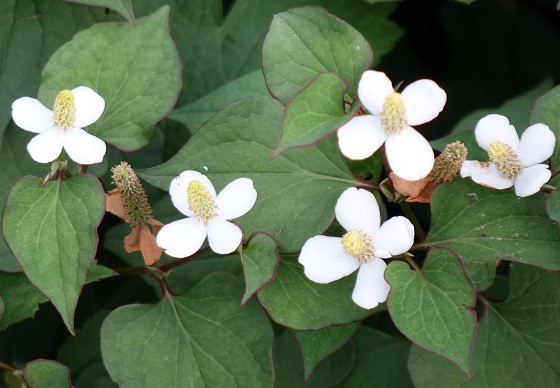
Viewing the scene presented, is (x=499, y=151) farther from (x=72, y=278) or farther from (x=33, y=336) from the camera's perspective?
(x=33, y=336)

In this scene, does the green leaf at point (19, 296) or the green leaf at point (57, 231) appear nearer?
the green leaf at point (57, 231)

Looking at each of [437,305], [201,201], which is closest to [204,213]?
[201,201]

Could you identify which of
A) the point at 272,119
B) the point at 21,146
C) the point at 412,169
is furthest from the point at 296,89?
the point at 21,146

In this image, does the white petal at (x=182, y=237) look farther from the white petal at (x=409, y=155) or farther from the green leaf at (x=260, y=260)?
the white petal at (x=409, y=155)

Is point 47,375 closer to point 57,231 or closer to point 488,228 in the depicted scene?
point 57,231

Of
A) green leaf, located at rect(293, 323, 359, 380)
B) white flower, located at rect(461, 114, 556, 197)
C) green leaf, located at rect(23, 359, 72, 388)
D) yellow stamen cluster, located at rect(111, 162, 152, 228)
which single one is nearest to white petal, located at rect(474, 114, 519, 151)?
white flower, located at rect(461, 114, 556, 197)

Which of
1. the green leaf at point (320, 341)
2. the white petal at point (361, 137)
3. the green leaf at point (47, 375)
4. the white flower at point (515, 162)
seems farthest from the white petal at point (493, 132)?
the green leaf at point (47, 375)

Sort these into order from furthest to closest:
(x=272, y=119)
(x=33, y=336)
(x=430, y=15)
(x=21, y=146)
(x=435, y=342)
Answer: (x=430, y=15), (x=33, y=336), (x=21, y=146), (x=272, y=119), (x=435, y=342)
